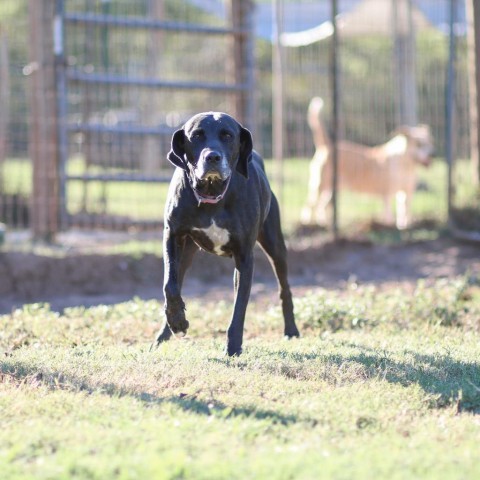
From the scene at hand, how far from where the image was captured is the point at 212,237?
241 inches

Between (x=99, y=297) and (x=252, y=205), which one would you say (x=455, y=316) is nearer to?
(x=252, y=205)

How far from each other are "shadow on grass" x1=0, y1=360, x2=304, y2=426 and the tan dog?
8382 mm

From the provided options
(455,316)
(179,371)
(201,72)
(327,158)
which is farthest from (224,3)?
(179,371)

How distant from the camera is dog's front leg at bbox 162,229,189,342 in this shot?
590 centimetres

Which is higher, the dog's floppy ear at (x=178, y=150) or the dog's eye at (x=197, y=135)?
the dog's eye at (x=197, y=135)

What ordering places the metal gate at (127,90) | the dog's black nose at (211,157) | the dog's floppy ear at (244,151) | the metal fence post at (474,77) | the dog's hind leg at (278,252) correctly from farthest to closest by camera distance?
the metal fence post at (474,77) < the metal gate at (127,90) < the dog's hind leg at (278,252) < the dog's floppy ear at (244,151) < the dog's black nose at (211,157)

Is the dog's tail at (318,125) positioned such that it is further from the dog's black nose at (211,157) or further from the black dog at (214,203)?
the dog's black nose at (211,157)

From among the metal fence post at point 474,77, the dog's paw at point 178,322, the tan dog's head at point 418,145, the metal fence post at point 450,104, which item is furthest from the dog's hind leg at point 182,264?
the tan dog's head at point 418,145

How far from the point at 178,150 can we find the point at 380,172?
8113 millimetres

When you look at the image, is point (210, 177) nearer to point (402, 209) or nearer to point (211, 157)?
point (211, 157)

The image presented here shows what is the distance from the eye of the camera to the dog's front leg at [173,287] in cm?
590

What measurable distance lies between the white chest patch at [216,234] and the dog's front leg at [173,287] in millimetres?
213

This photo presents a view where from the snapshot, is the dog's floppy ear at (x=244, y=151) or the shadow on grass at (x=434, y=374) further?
the dog's floppy ear at (x=244, y=151)

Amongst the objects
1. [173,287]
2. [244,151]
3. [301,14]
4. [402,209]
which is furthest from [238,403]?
[301,14]
